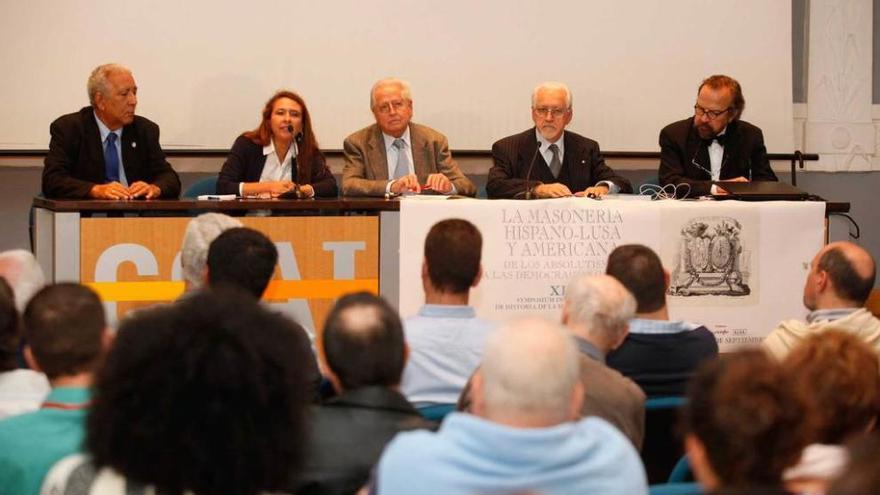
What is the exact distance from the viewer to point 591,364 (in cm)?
294

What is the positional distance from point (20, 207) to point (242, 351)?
17.6 ft

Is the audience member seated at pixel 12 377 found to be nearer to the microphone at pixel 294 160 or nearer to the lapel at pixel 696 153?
the microphone at pixel 294 160

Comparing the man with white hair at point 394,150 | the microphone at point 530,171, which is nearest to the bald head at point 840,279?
the microphone at point 530,171

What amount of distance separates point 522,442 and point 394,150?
426 cm

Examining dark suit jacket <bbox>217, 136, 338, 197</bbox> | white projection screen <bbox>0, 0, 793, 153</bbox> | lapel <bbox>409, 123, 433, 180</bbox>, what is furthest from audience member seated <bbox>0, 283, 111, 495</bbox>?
white projection screen <bbox>0, 0, 793, 153</bbox>

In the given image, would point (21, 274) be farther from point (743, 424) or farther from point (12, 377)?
point (743, 424)

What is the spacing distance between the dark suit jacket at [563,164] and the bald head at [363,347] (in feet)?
11.7

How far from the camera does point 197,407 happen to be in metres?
1.91

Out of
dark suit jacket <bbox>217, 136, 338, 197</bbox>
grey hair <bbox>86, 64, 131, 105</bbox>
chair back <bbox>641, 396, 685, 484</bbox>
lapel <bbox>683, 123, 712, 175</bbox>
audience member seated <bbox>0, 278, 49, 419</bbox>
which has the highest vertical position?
grey hair <bbox>86, 64, 131, 105</bbox>

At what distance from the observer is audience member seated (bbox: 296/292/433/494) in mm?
2391

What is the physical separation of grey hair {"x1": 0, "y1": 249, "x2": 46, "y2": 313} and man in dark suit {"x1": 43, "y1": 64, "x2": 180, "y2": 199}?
203cm

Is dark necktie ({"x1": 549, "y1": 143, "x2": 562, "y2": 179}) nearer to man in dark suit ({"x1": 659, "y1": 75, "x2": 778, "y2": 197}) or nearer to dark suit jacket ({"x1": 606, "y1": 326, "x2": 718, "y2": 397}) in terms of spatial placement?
man in dark suit ({"x1": 659, "y1": 75, "x2": 778, "y2": 197})

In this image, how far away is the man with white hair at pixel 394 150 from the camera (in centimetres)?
601

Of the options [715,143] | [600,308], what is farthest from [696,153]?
[600,308]
